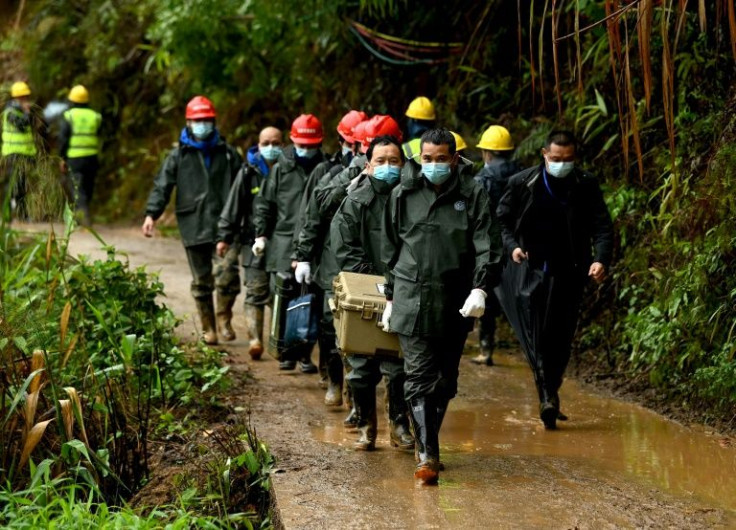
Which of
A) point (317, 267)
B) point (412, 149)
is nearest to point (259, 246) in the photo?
point (317, 267)

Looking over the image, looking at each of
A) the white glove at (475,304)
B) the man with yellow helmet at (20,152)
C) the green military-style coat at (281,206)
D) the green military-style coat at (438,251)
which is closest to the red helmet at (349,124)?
the green military-style coat at (281,206)

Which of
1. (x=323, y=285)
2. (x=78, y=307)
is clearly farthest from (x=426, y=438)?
(x=78, y=307)

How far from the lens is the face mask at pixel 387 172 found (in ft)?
25.3

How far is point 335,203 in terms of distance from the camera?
8750 millimetres

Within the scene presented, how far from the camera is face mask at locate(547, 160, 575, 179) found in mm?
8367

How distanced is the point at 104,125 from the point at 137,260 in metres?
6.78

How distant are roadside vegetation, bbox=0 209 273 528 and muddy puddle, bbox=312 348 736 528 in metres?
0.87

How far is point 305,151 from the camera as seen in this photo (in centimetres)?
1004

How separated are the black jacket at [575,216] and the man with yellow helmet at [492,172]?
1477mm

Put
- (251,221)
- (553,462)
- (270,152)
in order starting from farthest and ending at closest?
(251,221)
(270,152)
(553,462)

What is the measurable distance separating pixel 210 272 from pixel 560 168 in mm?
4302

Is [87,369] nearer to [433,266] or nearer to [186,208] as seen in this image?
[433,266]

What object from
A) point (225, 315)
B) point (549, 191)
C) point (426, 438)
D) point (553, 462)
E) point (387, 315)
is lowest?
point (553, 462)

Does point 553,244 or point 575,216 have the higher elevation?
point 575,216
